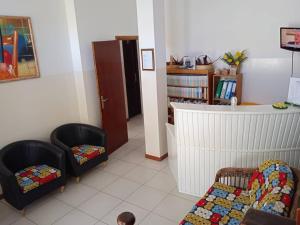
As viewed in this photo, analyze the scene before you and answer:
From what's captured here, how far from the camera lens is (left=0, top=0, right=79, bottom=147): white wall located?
3.37 meters

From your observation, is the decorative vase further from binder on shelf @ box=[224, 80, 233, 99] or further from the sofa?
the sofa

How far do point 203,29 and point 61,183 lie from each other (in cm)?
372

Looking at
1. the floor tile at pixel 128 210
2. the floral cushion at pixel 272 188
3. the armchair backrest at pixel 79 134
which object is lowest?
the floor tile at pixel 128 210

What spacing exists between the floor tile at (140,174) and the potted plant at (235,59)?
7.46ft

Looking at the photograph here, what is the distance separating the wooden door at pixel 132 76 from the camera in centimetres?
612

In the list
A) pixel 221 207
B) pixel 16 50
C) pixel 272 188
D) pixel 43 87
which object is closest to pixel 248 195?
pixel 221 207

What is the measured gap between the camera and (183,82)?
193 inches

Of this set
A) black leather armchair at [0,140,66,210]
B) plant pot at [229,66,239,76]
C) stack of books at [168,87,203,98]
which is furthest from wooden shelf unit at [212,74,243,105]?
black leather armchair at [0,140,66,210]

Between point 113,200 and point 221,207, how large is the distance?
1.55m

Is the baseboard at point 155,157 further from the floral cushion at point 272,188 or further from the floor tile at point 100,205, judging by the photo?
the floral cushion at point 272,188

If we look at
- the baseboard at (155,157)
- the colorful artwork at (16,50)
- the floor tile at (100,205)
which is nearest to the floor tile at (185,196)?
the floor tile at (100,205)

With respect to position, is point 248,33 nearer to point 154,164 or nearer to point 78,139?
point 154,164

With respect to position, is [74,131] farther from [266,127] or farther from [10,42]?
[266,127]

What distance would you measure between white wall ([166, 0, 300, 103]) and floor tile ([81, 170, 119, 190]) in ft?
9.30
